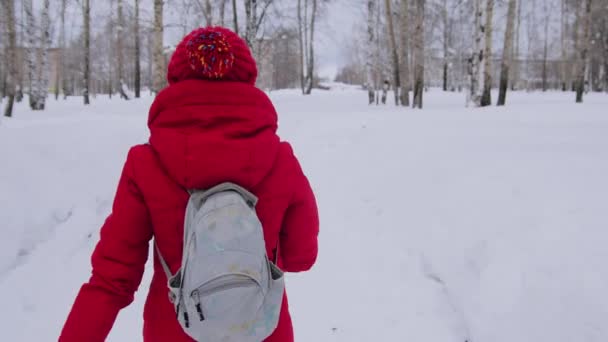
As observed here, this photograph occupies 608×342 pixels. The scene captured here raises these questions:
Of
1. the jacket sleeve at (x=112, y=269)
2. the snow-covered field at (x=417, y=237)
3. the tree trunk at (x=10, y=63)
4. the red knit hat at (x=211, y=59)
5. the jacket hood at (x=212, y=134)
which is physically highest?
the tree trunk at (x=10, y=63)

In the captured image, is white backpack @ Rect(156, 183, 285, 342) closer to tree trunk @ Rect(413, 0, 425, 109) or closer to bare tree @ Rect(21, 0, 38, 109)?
tree trunk @ Rect(413, 0, 425, 109)

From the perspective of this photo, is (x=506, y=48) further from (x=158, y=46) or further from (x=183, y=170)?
(x=183, y=170)

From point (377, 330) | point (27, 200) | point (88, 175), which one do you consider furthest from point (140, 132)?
point (377, 330)

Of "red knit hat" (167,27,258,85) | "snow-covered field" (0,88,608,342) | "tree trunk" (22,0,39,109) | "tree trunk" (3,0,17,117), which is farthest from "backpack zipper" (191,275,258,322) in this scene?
"tree trunk" (22,0,39,109)

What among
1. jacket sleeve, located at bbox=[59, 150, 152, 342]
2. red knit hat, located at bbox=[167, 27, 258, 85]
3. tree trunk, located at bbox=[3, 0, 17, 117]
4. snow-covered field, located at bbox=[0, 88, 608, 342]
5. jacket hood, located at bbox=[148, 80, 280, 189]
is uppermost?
tree trunk, located at bbox=[3, 0, 17, 117]

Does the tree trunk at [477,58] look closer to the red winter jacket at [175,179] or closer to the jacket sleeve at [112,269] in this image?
the red winter jacket at [175,179]

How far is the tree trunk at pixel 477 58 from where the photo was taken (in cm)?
1364

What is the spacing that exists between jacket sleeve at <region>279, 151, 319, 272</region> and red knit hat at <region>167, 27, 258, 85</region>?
0.34 meters

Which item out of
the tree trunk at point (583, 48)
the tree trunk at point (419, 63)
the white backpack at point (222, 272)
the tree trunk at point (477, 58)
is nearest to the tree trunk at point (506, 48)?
the tree trunk at point (477, 58)

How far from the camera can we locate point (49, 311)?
375cm

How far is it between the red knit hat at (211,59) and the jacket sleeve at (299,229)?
339 millimetres

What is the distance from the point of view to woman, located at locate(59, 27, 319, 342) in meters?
1.23

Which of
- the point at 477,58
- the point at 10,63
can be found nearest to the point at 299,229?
the point at 10,63

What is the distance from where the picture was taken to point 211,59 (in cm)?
128
